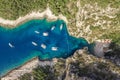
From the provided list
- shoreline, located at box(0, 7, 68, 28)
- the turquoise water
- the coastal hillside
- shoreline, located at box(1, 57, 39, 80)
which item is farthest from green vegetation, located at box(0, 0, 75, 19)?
shoreline, located at box(1, 57, 39, 80)

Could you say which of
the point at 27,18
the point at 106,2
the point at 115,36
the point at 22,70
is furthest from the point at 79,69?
the point at 27,18

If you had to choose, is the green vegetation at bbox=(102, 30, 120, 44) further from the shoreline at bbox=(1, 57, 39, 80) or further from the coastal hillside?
the shoreline at bbox=(1, 57, 39, 80)

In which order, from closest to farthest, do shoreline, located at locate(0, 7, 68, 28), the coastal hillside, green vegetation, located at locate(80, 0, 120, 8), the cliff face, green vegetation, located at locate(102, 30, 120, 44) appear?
1. the cliff face
2. the coastal hillside
3. green vegetation, located at locate(80, 0, 120, 8)
4. green vegetation, located at locate(102, 30, 120, 44)
5. shoreline, located at locate(0, 7, 68, 28)

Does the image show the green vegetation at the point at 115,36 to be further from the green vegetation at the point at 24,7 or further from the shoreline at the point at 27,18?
the shoreline at the point at 27,18

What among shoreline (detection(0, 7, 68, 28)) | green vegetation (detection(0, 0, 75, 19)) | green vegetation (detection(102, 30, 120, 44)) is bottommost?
green vegetation (detection(102, 30, 120, 44))

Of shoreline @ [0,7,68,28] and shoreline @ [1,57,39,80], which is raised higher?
shoreline @ [0,7,68,28]

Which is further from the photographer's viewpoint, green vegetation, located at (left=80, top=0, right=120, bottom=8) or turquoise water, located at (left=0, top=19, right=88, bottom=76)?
turquoise water, located at (left=0, top=19, right=88, bottom=76)

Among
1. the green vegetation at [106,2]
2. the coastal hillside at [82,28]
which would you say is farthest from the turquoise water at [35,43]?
the green vegetation at [106,2]

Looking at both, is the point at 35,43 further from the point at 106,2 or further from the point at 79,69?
the point at 106,2
